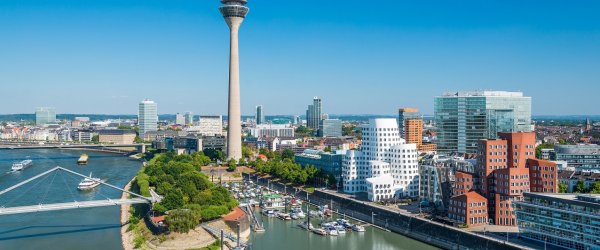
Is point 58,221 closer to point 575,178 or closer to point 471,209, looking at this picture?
point 471,209

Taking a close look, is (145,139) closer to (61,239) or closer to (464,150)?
(464,150)

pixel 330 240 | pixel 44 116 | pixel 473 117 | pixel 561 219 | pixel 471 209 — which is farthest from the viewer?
pixel 44 116

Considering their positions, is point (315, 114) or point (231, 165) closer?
point (231, 165)

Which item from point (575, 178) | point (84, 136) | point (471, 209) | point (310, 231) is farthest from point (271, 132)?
point (471, 209)

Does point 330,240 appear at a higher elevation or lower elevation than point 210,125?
lower

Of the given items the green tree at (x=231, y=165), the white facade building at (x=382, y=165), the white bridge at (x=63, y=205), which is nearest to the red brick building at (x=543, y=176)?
the white facade building at (x=382, y=165)

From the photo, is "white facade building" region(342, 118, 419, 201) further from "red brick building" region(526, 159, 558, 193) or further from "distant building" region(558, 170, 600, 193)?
"red brick building" region(526, 159, 558, 193)
